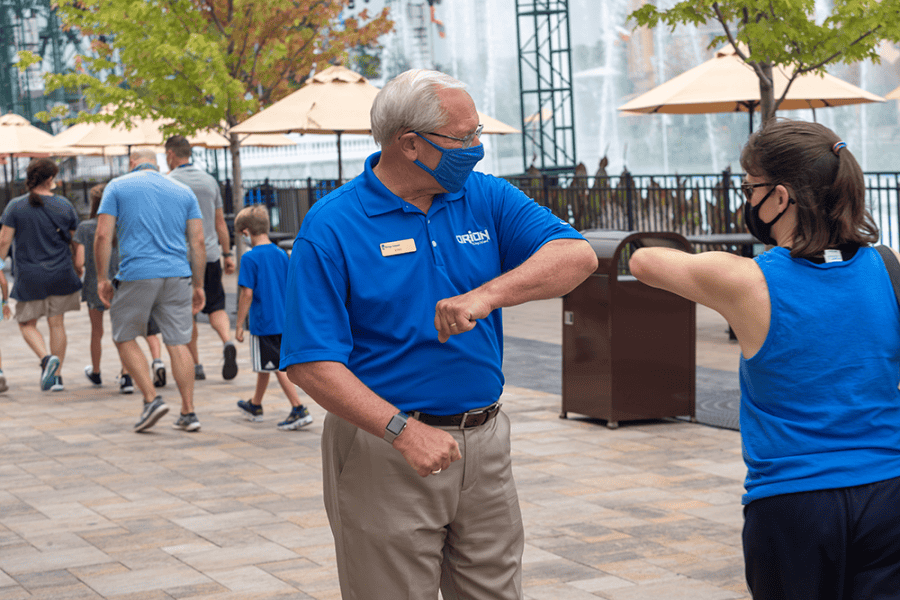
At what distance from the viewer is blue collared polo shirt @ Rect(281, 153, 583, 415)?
2.55 m

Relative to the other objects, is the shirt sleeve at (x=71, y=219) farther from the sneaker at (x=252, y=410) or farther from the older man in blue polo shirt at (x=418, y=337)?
the older man in blue polo shirt at (x=418, y=337)

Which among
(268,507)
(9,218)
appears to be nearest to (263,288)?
(268,507)

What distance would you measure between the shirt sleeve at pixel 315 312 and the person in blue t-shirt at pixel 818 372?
2.57 feet

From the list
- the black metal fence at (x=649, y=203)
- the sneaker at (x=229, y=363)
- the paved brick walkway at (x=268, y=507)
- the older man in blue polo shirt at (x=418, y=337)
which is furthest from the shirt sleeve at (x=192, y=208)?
the black metal fence at (x=649, y=203)

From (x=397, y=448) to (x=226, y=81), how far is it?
507 inches

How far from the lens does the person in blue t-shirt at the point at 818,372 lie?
93.8 inches

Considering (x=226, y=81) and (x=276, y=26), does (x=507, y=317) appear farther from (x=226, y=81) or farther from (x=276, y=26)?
(x=276, y=26)

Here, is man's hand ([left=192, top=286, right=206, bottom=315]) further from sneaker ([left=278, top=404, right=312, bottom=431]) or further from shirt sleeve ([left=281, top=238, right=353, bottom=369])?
shirt sleeve ([left=281, top=238, right=353, bottom=369])

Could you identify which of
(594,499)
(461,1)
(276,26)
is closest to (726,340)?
(594,499)

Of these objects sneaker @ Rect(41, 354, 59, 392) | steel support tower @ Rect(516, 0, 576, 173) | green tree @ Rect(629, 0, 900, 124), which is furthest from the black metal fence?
sneaker @ Rect(41, 354, 59, 392)

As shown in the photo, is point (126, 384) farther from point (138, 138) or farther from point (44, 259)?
point (138, 138)

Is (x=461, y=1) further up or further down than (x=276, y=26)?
further up

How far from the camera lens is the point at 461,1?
42.8 m

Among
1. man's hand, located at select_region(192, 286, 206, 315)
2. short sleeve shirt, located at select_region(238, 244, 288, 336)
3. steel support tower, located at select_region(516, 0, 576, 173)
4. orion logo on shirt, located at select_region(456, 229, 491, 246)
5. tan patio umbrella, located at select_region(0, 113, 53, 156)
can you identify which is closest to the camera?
orion logo on shirt, located at select_region(456, 229, 491, 246)
